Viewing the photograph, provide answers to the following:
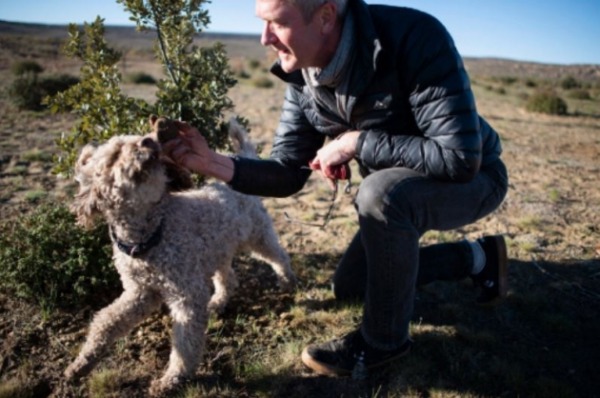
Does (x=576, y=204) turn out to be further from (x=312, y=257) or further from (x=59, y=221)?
(x=59, y=221)

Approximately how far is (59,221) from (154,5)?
194 cm

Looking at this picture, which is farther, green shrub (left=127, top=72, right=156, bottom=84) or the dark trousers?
green shrub (left=127, top=72, right=156, bottom=84)

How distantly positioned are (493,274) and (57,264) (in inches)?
137

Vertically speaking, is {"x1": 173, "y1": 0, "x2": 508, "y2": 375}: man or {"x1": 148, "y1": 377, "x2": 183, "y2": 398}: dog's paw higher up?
{"x1": 173, "y1": 0, "x2": 508, "y2": 375}: man

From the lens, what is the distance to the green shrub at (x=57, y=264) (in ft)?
10.8

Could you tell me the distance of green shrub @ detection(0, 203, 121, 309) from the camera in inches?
129

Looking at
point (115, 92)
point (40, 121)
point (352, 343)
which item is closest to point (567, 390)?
point (352, 343)

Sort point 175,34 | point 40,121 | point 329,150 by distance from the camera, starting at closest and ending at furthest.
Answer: point 329,150
point 175,34
point 40,121

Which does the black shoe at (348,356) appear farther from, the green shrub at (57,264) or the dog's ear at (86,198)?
the green shrub at (57,264)

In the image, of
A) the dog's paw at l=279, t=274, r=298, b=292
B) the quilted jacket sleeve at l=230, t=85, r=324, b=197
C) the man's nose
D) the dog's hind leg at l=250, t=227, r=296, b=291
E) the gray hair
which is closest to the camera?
the gray hair

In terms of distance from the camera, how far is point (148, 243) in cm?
264

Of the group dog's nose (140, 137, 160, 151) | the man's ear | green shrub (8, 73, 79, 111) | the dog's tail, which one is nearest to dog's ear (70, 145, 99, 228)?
dog's nose (140, 137, 160, 151)

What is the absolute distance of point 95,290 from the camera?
3.44 metres

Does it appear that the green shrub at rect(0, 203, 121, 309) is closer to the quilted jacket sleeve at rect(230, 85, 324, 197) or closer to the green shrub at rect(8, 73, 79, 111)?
the quilted jacket sleeve at rect(230, 85, 324, 197)
